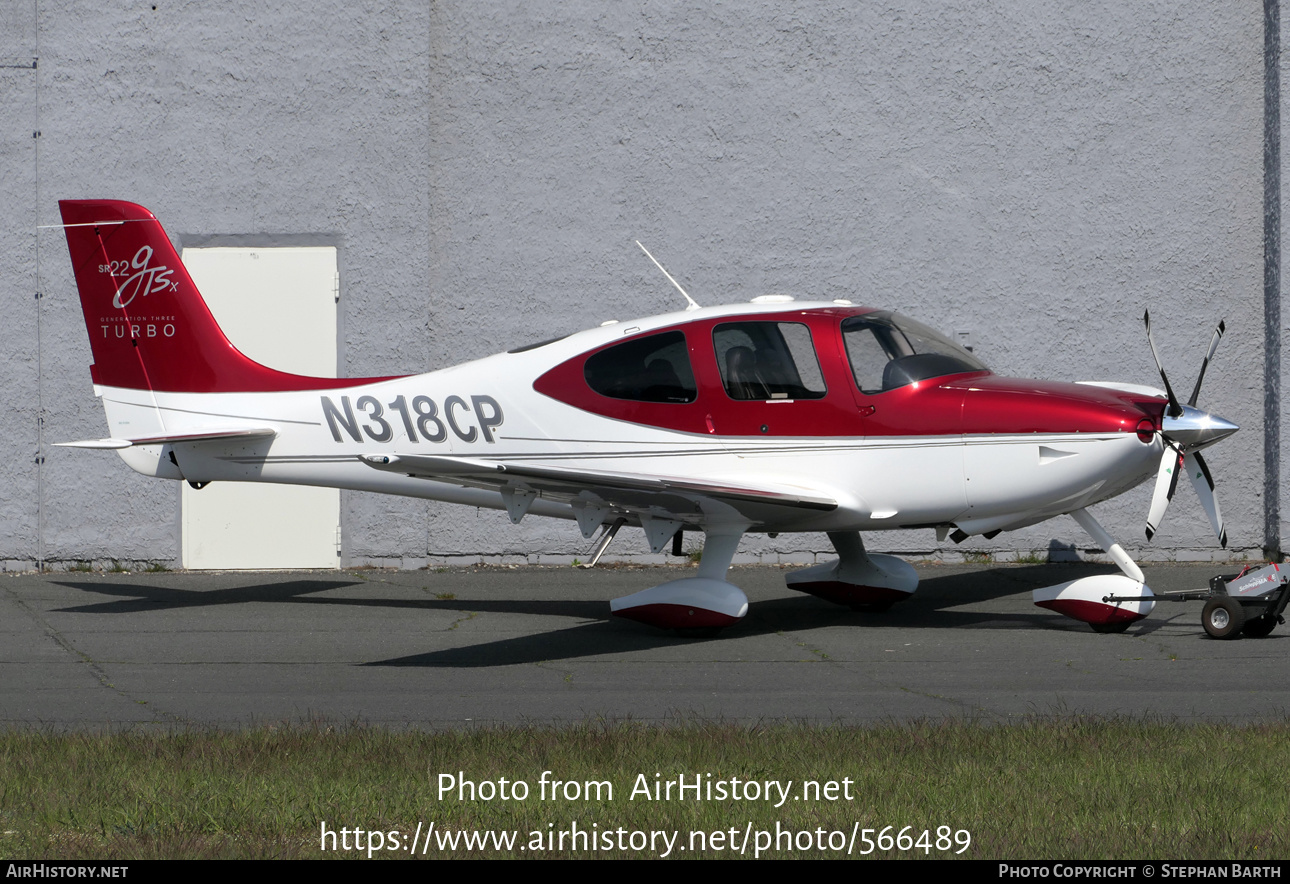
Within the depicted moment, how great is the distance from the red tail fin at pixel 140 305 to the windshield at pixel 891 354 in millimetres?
3931

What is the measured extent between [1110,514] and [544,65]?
267 inches

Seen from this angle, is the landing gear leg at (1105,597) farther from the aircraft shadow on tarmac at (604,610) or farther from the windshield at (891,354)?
the windshield at (891,354)

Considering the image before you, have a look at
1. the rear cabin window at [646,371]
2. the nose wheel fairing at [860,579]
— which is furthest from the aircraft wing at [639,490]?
the nose wheel fairing at [860,579]

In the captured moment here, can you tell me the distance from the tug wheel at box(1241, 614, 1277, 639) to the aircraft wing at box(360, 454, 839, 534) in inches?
103

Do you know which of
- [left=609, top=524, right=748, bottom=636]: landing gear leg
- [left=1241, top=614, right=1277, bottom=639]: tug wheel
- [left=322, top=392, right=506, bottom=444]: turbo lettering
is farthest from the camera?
[left=322, top=392, right=506, bottom=444]: turbo lettering

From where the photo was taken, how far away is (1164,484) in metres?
7.95

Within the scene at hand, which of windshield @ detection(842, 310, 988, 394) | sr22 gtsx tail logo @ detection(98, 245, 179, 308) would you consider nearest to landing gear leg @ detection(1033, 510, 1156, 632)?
windshield @ detection(842, 310, 988, 394)

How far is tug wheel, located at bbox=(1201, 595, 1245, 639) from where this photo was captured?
8148 mm

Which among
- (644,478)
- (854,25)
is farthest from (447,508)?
(854,25)

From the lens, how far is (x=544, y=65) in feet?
41.4

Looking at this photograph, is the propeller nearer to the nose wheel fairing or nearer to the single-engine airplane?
the single-engine airplane

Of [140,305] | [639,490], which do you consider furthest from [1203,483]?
[140,305]

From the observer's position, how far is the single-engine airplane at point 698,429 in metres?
8.22
